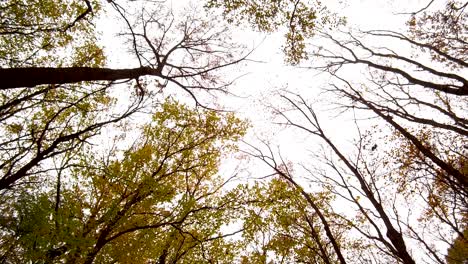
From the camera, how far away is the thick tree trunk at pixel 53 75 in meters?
4.38

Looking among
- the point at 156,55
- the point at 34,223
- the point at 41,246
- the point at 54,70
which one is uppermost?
the point at 156,55

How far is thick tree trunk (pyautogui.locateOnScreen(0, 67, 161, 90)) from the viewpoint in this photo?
14.4 feet

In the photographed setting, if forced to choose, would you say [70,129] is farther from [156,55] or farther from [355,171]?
[355,171]

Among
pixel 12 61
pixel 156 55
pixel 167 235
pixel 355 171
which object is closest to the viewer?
pixel 156 55

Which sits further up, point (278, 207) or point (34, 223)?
point (278, 207)

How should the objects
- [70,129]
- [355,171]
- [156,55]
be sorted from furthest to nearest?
[355,171] → [70,129] → [156,55]

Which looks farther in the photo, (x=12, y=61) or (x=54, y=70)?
(x=12, y=61)

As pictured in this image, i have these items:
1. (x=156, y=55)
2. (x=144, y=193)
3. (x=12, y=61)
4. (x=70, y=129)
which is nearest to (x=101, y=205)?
(x=144, y=193)

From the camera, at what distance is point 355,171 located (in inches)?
420

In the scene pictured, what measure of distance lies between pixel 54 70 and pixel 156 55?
2204 mm

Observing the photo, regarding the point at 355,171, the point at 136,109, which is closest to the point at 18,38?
the point at 136,109

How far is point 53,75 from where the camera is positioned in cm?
486

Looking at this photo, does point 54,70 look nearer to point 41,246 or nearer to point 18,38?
point 41,246

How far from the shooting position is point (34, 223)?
6.30 meters
